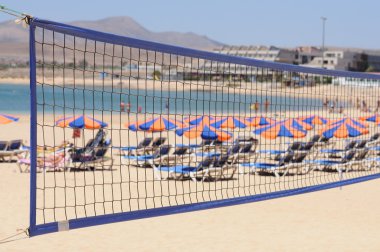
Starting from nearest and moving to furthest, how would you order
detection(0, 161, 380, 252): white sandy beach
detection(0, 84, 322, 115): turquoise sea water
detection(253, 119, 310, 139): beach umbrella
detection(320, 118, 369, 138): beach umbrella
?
1. detection(0, 84, 322, 115): turquoise sea water
2. detection(0, 161, 380, 252): white sandy beach
3. detection(253, 119, 310, 139): beach umbrella
4. detection(320, 118, 369, 138): beach umbrella

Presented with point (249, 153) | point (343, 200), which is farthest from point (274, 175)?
point (343, 200)

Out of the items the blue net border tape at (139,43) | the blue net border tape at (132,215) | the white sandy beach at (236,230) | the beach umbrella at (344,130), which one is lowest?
the white sandy beach at (236,230)

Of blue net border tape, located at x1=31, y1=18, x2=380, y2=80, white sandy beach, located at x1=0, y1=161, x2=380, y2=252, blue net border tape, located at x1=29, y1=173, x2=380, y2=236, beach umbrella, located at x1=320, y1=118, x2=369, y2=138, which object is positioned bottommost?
white sandy beach, located at x1=0, y1=161, x2=380, y2=252

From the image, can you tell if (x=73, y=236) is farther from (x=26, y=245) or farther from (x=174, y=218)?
(x=174, y=218)

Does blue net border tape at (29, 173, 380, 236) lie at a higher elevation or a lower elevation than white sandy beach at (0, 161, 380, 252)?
higher

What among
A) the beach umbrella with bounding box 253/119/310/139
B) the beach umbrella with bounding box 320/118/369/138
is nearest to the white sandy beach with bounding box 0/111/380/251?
the beach umbrella with bounding box 253/119/310/139

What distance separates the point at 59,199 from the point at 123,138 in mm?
12943

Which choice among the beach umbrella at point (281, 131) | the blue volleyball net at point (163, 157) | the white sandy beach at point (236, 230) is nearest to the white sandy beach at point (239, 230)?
the white sandy beach at point (236, 230)

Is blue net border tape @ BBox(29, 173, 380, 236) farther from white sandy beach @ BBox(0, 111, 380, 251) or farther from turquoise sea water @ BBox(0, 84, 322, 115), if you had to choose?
turquoise sea water @ BBox(0, 84, 322, 115)

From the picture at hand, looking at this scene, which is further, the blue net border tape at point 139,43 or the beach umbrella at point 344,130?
the beach umbrella at point 344,130

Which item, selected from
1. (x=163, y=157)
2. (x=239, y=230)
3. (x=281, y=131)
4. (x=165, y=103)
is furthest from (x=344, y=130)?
(x=165, y=103)

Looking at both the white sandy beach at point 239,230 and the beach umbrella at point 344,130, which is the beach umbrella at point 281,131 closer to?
the beach umbrella at point 344,130

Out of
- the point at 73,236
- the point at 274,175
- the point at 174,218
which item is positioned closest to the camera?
the point at 73,236

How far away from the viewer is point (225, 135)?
15.2 meters
